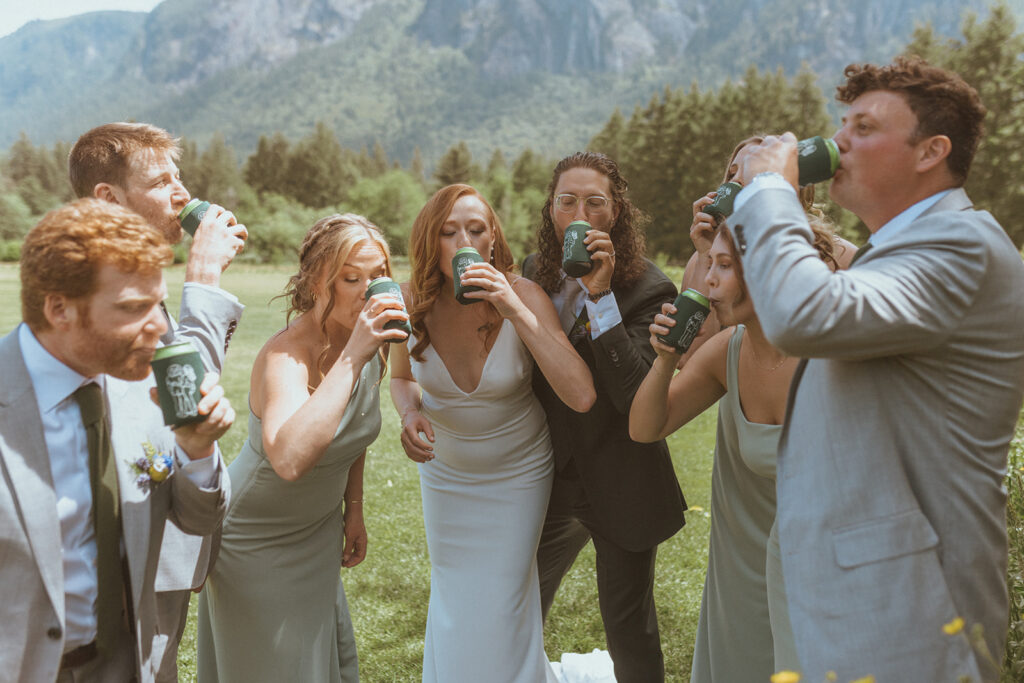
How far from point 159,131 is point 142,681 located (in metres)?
2.16

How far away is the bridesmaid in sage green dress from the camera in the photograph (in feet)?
9.40

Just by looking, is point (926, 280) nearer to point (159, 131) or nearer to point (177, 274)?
point (159, 131)

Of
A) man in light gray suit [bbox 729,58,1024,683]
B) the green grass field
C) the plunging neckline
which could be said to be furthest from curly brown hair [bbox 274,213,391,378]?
the green grass field

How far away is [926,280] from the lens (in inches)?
75.5

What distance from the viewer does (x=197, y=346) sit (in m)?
2.71

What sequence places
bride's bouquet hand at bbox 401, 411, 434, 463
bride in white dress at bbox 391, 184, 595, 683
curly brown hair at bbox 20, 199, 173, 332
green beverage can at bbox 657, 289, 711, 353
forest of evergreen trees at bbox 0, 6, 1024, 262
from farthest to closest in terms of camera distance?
1. forest of evergreen trees at bbox 0, 6, 1024, 262
2. bride in white dress at bbox 391, 184, 595, 683
3. bride's bouquet hand at bbox 401, 411, 434, 463
4. green beverage can at bbox 657, 289, 711, 353
5. curly brown hair at bbox 20, 199, 173, 332

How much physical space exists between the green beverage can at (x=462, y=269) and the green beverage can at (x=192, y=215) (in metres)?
1.02

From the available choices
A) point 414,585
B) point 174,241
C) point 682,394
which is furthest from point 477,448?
point 414,585

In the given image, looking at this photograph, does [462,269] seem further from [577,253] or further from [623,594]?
[623,594]

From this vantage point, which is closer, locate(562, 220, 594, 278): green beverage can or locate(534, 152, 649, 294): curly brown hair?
locate(562, 220, 594, 278): green beverage can

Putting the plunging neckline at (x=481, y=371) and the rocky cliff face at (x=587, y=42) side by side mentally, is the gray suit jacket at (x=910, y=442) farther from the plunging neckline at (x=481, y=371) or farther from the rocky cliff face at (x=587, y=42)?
the rocky cliff face at (x=587, y=42)

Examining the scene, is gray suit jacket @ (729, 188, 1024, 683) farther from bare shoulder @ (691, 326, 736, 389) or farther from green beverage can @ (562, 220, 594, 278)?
green beverage can @ (562, 220, 594, 278)

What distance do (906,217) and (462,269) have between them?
→ 175cm

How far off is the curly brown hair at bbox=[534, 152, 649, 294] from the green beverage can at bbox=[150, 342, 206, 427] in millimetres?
2215
